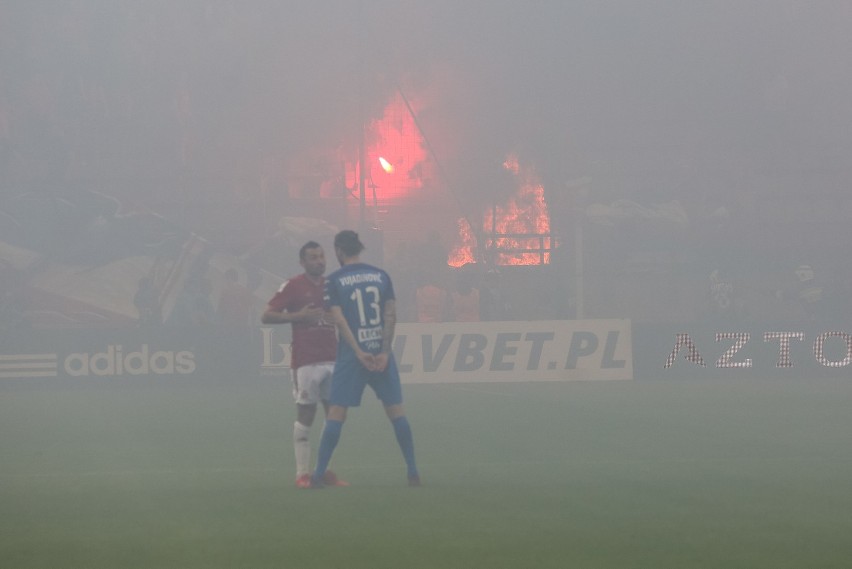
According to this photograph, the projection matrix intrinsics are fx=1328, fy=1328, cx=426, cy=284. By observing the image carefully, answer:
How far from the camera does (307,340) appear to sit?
8422 millimetres

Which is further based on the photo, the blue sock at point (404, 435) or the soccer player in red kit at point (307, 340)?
the soccer player in red kit at point (307, 340)

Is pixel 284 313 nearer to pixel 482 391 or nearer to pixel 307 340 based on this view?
pixel 307 340

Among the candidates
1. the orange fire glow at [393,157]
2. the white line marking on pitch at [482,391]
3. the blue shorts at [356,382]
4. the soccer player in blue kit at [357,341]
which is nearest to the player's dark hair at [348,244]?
the soccer player in blue kit at [357,341]

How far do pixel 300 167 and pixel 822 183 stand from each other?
11.4 meters

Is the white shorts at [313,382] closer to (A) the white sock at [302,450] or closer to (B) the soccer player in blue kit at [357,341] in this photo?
(A) the white sock at [302,450]

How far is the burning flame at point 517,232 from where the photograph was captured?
2589 centimetres

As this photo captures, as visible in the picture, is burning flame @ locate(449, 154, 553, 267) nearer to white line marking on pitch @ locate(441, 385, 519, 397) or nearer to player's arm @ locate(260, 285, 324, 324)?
white line marking on pitch @ locate(441, 385, 519, 397)

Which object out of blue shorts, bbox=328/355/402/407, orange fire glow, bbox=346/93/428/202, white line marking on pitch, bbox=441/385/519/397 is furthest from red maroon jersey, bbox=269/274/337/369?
orange fire glow, bbox=346/93/428/202

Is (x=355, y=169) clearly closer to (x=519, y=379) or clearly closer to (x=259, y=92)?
(x=259, y=92)

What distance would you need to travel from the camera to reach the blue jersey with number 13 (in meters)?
7.95

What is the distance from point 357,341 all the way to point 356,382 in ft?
0.83

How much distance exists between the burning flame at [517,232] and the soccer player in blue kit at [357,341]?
58.2ft

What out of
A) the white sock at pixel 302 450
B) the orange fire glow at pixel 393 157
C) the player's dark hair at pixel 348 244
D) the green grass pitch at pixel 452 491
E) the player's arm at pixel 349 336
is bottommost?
the green grass pitch at pixel 452 491

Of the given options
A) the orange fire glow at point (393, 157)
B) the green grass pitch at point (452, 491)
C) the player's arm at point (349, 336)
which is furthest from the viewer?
the orange fire glow at point (393, 157)
